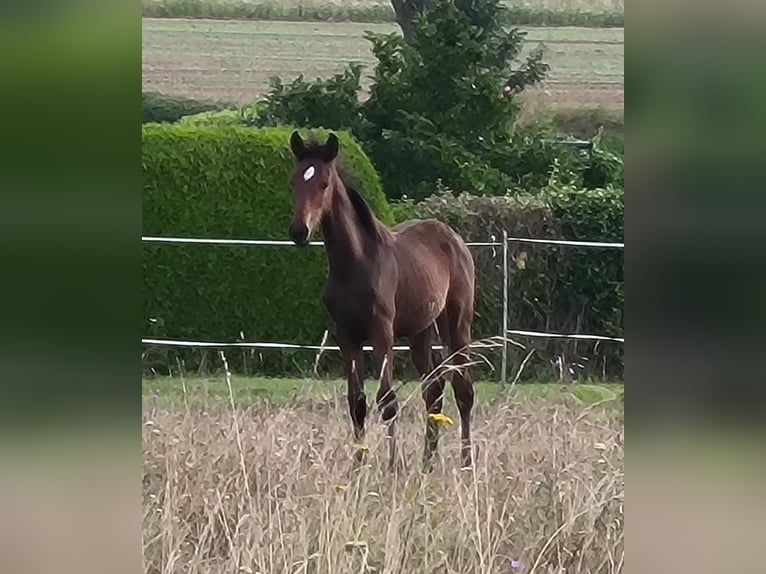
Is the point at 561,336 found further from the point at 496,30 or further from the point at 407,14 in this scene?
the point at 407,14

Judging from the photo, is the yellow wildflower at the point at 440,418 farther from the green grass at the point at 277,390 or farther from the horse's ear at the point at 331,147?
the horse's ear at the point at 331,147

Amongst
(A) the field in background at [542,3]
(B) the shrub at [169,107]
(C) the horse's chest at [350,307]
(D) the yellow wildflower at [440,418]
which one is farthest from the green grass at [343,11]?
(D) the yellow wildflower at [440,418]

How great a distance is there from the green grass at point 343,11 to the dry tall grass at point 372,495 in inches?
42.0

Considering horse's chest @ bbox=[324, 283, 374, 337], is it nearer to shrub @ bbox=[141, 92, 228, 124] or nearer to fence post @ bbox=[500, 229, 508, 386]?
fence post @ bbox=[500, 229, 508, 386]

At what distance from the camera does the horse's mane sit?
295cm

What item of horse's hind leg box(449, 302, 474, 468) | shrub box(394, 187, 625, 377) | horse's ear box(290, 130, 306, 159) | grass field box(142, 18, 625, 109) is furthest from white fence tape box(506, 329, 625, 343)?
horse's ear box(290, 130, 306, 159)

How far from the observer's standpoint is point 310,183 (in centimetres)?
296

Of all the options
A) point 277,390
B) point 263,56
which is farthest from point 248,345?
point 263,56

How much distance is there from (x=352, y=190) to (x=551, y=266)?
61cm

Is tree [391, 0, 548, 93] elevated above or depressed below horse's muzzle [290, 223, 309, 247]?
above

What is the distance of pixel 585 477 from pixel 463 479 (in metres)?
0.35

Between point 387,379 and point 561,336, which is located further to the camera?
point 387,379
